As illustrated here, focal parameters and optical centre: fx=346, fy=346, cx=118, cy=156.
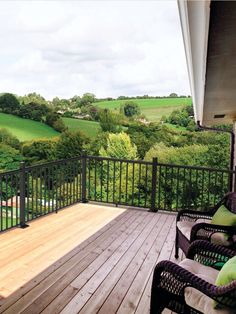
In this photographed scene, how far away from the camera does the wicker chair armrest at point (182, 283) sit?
1794mm

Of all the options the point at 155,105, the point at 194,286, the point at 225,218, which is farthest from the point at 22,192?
the point at 155,105

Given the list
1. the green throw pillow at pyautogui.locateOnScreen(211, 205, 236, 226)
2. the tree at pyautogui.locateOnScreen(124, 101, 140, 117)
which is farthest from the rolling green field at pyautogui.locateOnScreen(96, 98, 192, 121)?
the green throw pillow at pyautogui.locateOnScreen(211, 205, 236, 226)

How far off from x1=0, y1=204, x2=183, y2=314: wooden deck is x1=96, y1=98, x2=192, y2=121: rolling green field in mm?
18848

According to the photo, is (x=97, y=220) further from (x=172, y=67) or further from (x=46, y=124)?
(x=172, y=67)

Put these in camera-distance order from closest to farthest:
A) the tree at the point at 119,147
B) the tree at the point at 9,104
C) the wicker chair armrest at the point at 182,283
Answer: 1. the wicker chair armrest at the point at 182,283
2. the tree at the point at 119,147
3. the tree at the point at 9,104

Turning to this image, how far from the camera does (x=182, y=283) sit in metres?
2.07

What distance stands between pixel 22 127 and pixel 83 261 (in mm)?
21726

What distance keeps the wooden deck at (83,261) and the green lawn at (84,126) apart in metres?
18.5

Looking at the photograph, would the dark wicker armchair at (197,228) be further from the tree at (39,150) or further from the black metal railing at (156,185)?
the tree at (39,150)

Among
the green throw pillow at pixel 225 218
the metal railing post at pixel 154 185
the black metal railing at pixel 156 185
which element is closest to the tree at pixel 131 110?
the black metal railing at pixel 156 185

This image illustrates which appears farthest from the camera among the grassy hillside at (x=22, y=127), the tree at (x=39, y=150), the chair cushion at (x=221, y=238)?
the grassy hillside at (x=22, y=127)

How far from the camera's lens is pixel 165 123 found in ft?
77.7

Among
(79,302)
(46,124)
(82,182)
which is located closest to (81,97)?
(46,124)

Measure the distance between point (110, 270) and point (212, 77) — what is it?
2.09 meters
